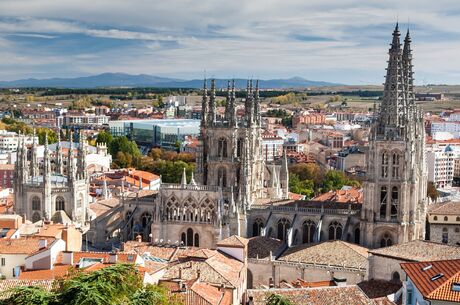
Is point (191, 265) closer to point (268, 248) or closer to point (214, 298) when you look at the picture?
point (214, 298)

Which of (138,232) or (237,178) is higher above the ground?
(237,178)

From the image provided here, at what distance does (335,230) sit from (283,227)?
16.5 ft

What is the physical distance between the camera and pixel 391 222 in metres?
62.1

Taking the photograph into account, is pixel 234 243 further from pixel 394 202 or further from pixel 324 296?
pixel 394 202

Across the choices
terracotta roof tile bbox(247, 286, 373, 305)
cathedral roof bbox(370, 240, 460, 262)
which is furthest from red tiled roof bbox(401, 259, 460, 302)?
cathedral roof bbox(370, 240, 460, 262)

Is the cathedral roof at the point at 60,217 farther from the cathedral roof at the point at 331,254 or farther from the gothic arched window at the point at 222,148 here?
the cathedral roof at the point at 331,254

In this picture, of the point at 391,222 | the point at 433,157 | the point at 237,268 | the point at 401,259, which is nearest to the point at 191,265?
the point at 237,268

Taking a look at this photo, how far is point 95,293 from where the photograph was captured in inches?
1169

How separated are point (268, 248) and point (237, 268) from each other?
1215cm

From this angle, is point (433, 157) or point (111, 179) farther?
point (433, 157)

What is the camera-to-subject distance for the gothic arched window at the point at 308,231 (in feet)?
213

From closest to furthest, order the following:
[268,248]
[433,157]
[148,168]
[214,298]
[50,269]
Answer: [214,298] → [50,269] → [268,248] → [148,168] → [433,157]

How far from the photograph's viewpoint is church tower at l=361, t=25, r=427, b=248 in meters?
61.6

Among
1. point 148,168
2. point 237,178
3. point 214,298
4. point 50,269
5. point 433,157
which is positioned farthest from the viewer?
point 433,157
